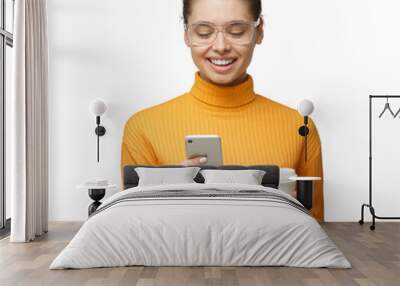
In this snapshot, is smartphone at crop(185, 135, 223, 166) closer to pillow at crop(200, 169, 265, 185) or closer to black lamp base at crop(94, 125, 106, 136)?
pillow at crop(200, 169, 265, 185)

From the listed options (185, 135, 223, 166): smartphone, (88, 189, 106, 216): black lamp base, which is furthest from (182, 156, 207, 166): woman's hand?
(88, 189, 106, 216): black lamp base

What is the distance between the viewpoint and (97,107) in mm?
7129

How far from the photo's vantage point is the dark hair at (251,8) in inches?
284

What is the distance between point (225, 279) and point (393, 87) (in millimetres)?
4121

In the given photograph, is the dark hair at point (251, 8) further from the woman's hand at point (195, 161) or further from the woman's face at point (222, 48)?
the woman's hand at point (195, 161)

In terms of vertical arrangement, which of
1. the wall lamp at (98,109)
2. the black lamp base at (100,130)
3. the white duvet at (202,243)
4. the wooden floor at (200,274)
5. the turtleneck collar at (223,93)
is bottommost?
the wooden floor at (200,274)

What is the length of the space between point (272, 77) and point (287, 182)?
1274 mm

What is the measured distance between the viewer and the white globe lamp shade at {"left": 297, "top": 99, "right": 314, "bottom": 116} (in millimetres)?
7051

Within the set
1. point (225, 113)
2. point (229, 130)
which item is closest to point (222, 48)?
point (225, 113)

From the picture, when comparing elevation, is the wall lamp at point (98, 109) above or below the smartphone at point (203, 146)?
above

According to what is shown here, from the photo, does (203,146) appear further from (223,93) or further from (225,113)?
(223,93)

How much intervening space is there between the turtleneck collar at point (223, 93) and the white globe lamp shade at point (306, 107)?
0.56 m

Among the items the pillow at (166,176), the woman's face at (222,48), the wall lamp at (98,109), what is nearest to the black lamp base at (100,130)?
the wall lamp at (98,109)

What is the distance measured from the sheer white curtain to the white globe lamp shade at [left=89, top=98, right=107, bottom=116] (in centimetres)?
67
